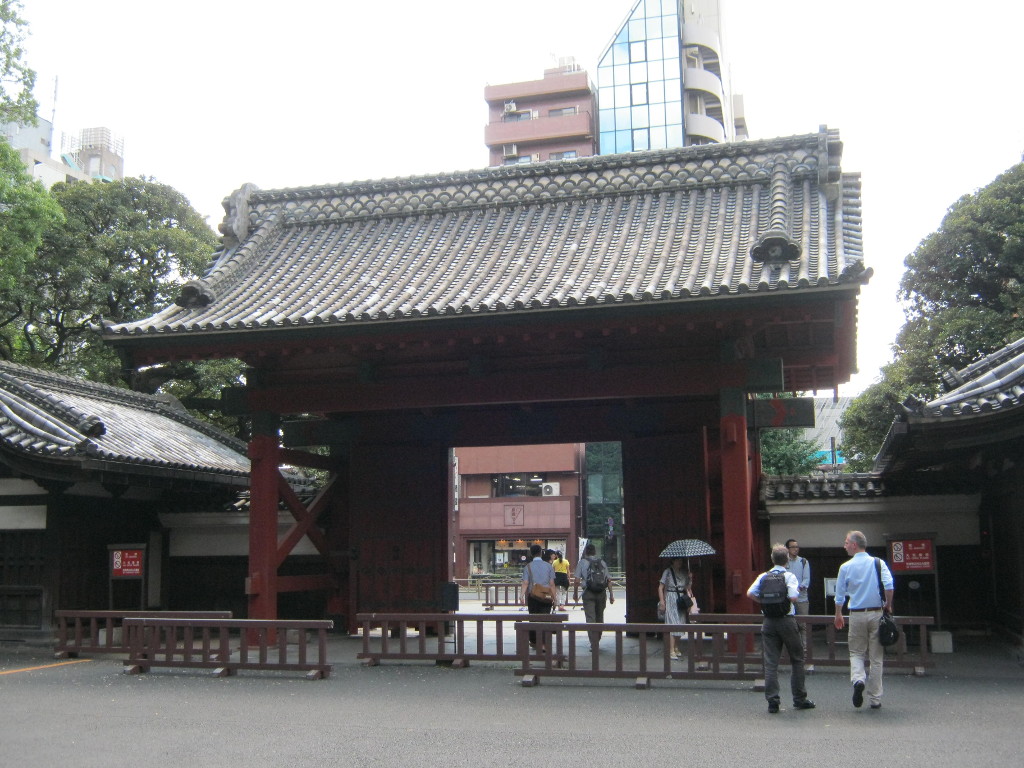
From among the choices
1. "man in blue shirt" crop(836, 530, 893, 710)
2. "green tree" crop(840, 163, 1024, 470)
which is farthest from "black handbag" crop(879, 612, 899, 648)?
"green tree" crop(840, 163, 1024, 470)

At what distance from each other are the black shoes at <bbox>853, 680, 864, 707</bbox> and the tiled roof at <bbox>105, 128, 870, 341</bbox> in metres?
4.25

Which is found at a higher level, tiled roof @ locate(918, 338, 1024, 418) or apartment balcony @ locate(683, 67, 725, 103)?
apartment balcony @ locate(683, 67, 725, 103)

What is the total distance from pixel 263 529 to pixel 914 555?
9.59 m

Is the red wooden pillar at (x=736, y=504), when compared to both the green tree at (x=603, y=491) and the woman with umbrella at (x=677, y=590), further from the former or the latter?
the green tree at (x=603, y=491)

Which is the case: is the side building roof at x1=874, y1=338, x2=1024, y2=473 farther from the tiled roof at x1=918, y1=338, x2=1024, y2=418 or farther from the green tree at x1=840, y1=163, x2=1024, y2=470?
the green tree at x1=840, y1=163, x2=1024, y2=470

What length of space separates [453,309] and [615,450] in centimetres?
3750

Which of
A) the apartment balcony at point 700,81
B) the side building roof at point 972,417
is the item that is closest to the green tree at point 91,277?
the side building roof at point 972,417

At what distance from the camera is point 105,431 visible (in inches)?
588

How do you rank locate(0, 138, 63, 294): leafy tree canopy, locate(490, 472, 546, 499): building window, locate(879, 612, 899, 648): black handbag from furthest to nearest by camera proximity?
locate(490, 472, 546, 499): building window, locate(0, 138, 63, 294): leafy tree canopy, locate(879, 612, 899, 648): black handbag

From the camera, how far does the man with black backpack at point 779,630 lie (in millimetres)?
8867

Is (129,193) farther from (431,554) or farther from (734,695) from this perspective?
(734,695)

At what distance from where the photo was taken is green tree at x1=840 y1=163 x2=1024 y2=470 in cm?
2381

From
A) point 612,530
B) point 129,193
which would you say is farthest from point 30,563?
point 612,530

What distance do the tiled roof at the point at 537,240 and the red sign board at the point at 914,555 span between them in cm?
454
